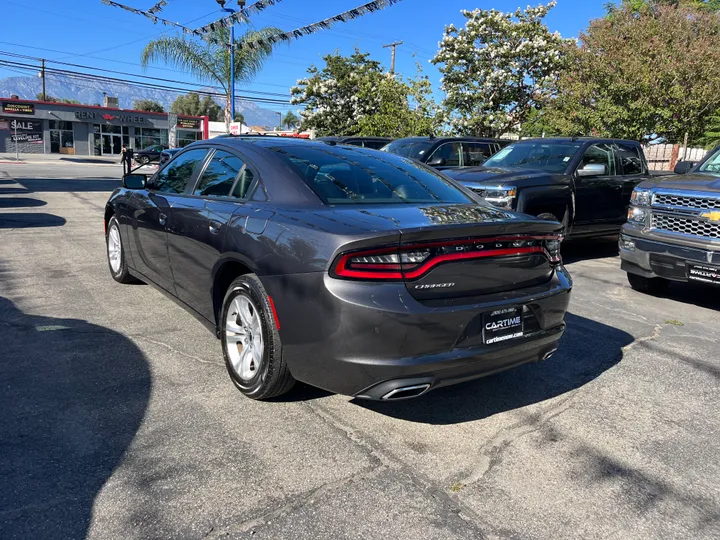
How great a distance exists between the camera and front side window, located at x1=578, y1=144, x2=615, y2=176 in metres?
8.82

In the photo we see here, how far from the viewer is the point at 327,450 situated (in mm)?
2986

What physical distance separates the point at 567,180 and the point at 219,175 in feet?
19.1

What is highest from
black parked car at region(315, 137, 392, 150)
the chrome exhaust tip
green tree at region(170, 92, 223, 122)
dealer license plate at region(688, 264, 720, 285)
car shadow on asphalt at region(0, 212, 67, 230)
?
green tree at region(170, 92, 223, 122)

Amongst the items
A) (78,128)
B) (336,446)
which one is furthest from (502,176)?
(78,128)

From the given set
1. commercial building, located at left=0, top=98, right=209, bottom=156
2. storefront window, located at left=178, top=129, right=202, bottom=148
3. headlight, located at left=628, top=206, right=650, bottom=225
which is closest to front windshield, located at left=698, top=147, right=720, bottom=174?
headlight, located at left=628, top=206, right=650, bottom=225

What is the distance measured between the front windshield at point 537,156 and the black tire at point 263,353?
21.2 feet

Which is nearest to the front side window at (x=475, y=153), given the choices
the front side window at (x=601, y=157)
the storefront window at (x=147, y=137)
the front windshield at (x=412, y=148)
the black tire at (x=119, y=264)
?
the front windshield at (x=412, y=148)

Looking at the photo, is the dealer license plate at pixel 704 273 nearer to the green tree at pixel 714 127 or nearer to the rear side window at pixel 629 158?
the rear side window at pixel 629 158

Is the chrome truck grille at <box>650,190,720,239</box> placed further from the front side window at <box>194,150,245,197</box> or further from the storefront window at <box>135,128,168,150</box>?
the storefront window at <box>135,128,168,150</box>

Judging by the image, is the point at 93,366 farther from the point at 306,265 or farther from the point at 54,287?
the point at 54,287

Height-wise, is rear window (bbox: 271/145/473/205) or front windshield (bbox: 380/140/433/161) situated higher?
front windshield (bbox: 380/140/433/161)

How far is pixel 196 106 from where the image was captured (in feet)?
267

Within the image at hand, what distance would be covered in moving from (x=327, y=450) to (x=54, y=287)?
422 centimetres

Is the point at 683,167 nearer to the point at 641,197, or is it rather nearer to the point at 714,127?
the point at 641,197
